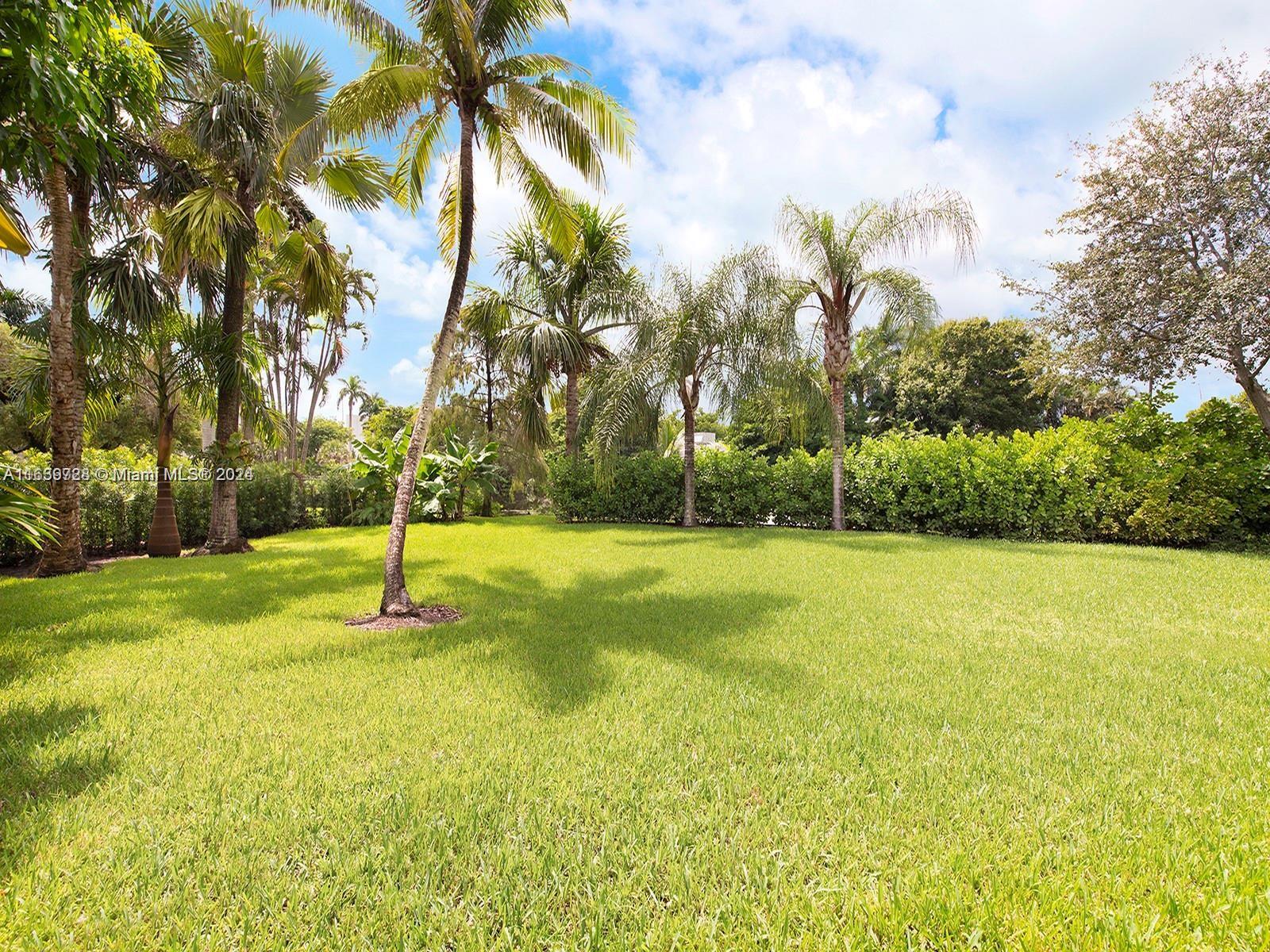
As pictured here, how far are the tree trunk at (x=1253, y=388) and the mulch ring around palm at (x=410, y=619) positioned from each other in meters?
14.6

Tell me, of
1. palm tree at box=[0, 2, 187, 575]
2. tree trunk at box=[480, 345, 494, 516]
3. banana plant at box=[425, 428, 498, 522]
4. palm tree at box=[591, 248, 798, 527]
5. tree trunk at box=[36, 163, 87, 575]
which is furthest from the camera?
tree trunk at box=[480, 345, 494, 516]

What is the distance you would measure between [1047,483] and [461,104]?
41.2 ft

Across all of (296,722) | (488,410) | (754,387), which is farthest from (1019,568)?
(488,410)

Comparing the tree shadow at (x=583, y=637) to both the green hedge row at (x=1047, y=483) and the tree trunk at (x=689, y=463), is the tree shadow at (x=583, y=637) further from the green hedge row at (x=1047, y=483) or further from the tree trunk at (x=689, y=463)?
the tree trunk at (x=689, y=463)

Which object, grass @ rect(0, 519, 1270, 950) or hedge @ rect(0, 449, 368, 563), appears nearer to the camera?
grass @ rect(0, 519, 1270, 950)

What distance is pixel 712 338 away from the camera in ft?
44.2

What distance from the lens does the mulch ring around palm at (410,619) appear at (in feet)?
18.2

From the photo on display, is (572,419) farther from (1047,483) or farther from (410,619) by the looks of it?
(1047,483)

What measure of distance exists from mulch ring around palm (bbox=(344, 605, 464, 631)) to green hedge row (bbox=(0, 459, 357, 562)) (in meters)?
8.79

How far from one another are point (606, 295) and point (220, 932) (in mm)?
14801

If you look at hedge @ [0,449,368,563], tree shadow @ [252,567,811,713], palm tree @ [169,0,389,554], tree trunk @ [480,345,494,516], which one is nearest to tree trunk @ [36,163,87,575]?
palm tree @ [169,0,389,554]

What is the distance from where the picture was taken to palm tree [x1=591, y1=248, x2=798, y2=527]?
1307 centimetres

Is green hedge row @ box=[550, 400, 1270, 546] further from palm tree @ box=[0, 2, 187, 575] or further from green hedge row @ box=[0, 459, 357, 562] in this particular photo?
palm tree @ box=[0, 2, 187, 575]

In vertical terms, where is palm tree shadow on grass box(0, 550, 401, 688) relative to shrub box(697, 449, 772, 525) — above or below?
below
